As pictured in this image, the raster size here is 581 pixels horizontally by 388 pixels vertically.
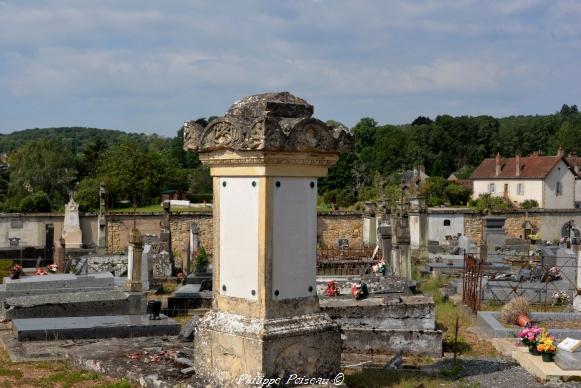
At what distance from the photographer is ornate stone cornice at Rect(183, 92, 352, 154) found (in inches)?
231

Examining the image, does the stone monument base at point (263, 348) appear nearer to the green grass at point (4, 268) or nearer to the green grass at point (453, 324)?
the green grass at point (453, 324)

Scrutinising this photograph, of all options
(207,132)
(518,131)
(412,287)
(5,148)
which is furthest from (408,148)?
(5,148)

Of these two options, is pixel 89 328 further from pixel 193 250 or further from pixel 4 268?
pixel 193 250

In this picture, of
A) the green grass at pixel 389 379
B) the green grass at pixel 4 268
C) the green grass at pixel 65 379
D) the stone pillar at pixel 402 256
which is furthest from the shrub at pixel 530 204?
the green grass at pixel 65 379

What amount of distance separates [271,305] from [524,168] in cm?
5471

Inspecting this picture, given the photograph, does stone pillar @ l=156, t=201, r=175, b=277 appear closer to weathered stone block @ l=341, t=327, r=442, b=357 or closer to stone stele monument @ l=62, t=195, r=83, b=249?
stone stele monument @ l=62, t=195, r=83, b=249

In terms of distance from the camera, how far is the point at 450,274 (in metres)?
20.5

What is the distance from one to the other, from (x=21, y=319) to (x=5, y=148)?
17345 centimetres

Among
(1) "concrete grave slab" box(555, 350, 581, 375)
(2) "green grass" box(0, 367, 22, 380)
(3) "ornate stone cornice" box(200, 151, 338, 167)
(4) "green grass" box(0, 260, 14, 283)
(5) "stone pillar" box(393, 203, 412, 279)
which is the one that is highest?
(3) "ornate stone cornice" box(200, 151, 338, 167)

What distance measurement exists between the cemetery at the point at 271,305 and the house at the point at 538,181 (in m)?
38.3

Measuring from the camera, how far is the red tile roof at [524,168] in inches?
2153

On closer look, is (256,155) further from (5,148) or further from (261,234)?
(5,148)

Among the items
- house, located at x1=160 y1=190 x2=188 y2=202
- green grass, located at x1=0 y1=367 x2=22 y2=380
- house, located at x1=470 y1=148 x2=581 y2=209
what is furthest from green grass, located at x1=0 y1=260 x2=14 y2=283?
house, located at x1=160 y1=190 x2=188 y2=202

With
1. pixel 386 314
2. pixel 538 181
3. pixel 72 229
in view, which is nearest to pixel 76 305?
pixel 386 314
